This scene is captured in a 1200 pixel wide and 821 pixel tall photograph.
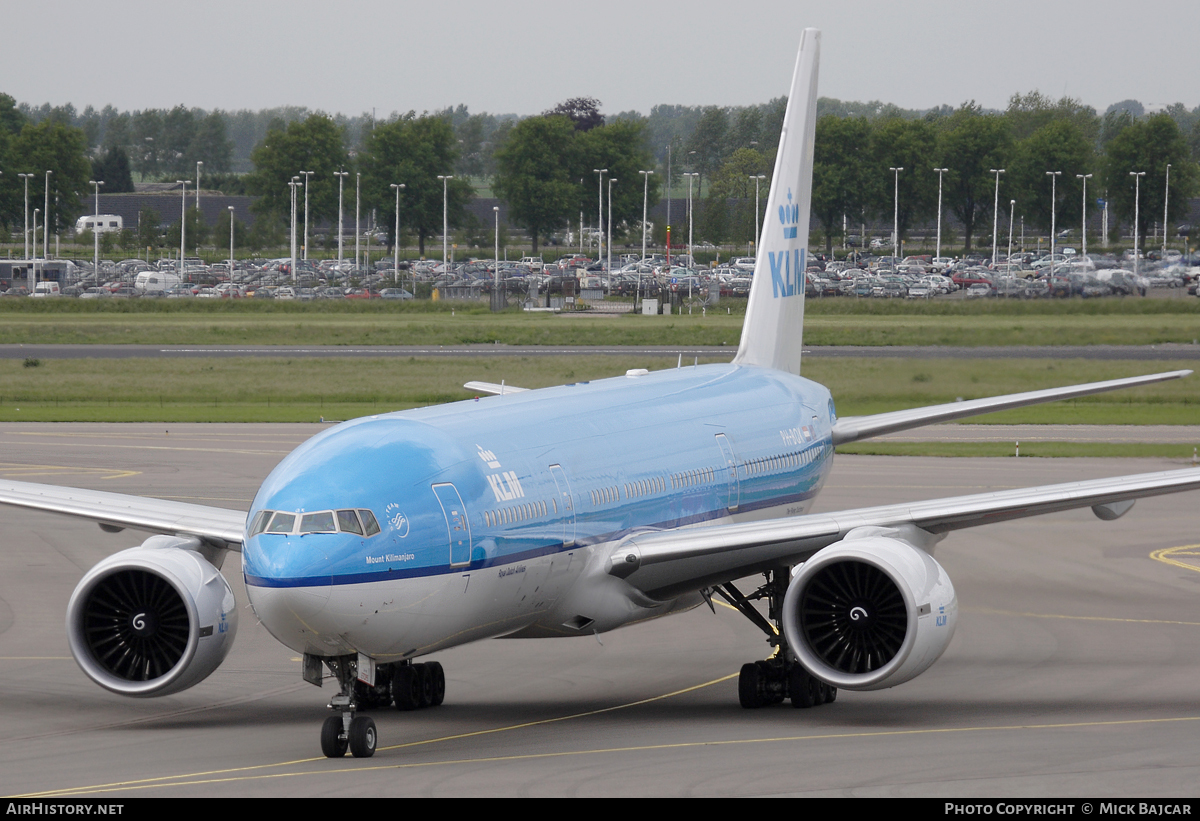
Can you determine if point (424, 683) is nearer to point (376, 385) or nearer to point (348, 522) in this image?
point (348, 522)

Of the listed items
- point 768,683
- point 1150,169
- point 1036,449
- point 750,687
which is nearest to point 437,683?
point 750,687

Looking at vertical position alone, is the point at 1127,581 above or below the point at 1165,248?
below

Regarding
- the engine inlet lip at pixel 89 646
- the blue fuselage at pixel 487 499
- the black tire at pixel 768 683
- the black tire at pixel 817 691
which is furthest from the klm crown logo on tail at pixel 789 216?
the engine inlet lip at pixel 89 646

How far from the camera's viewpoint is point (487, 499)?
19.0 metres

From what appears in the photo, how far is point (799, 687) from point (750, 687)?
2.29ft

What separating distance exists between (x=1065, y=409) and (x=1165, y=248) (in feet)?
315

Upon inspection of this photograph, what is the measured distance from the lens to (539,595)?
2023 centimetres

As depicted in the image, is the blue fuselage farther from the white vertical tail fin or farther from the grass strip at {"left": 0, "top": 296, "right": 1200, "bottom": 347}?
the grass strip at {"left": 0, "top": 296, "right": 1200, "bottom": 347}

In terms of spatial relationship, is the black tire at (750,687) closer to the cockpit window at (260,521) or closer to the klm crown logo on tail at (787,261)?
the cockpit window at (260,521)

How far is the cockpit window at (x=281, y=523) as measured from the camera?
17312 millimetres

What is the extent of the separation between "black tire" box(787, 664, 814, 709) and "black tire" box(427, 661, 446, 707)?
4951 mm
